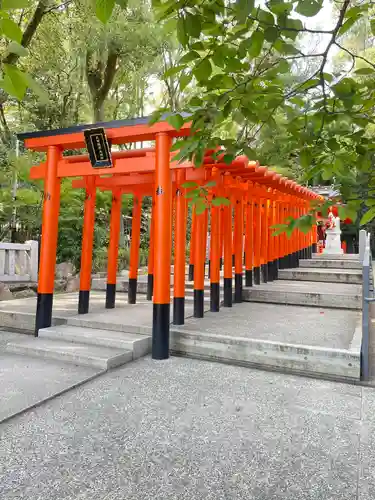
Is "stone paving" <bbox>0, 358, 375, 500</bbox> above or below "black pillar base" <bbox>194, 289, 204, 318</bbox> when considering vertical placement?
below

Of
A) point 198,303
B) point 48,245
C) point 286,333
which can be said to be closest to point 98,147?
point 48,245

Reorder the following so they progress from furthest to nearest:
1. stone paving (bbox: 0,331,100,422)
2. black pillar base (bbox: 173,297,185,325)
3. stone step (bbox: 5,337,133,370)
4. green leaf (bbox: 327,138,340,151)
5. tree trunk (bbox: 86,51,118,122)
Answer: tree trunk (bbox: 86,51,118,122) < black pillar base (bbox: 173,297,185,325) < stone step (bbox: 5,337,133,370) < stone paving (bbox: 0,331,100,422) < green leaf (bbox: 327,138,340,151)

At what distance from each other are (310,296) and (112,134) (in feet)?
15.0

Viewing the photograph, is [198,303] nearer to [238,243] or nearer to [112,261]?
[112,261]

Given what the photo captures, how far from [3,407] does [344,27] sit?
10.7 ft

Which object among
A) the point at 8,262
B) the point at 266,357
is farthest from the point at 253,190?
the point at 8,262

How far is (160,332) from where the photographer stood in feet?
14.1

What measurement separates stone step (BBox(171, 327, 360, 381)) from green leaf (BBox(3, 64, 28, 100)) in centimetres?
366

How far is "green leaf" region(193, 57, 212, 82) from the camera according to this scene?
142 cm

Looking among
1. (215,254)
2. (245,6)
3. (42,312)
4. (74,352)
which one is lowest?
(74,352)

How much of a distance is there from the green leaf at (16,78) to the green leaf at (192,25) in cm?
60

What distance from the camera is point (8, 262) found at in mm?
9016

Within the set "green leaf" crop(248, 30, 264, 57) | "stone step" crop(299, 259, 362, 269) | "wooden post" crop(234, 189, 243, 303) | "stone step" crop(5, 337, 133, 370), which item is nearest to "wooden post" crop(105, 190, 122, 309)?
"stone step" crop(5, 337, 133, 370)

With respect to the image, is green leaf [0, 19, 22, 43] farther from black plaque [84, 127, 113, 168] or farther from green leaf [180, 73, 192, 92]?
black plaque [84, 127, 113, 168]
